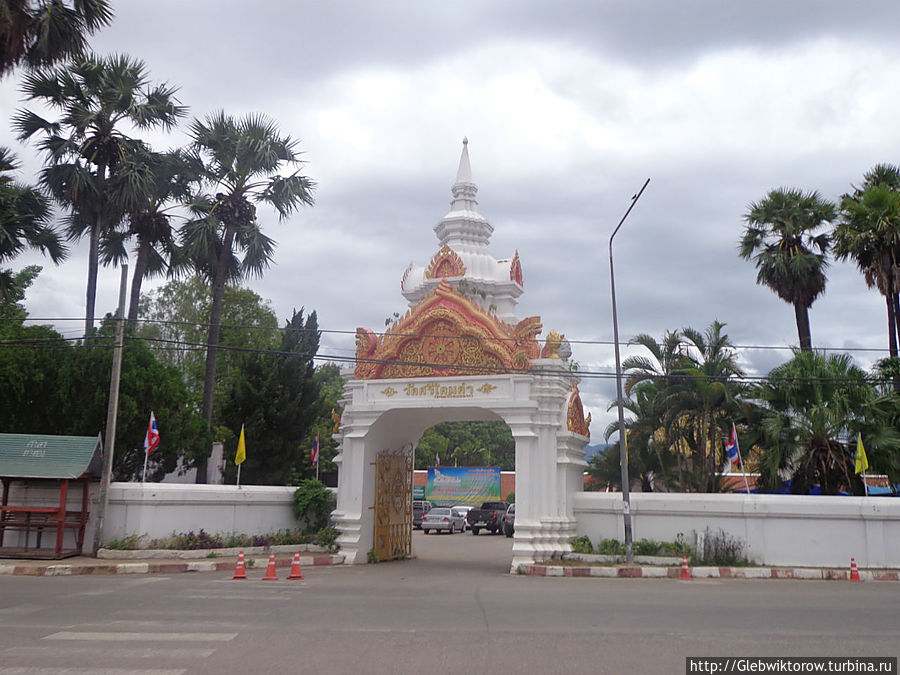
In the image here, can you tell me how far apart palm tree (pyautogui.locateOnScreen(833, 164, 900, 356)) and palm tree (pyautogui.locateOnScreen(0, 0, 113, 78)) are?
20.7 meters

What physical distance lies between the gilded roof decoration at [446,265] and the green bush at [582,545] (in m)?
7.65

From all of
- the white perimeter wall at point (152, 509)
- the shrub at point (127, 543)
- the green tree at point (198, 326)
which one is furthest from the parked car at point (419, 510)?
the shrub at point (127, 543)

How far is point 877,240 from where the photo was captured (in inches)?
878

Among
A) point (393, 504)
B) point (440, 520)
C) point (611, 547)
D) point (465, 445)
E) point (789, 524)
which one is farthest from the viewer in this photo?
point (465, 445)

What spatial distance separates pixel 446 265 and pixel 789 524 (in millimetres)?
10811

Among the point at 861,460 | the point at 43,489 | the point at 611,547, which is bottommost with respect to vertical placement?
the point at 611,547

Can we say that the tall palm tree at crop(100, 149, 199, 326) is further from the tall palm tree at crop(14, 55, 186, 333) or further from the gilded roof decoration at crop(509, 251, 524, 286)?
the gilded roof decoration at crop(509, 251, 524, 286)

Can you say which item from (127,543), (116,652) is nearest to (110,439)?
(127,543)

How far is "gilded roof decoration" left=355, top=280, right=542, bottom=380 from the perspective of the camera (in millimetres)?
18672

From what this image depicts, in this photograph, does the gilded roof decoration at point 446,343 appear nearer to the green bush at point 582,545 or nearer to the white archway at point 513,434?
the white archway at point 513,434

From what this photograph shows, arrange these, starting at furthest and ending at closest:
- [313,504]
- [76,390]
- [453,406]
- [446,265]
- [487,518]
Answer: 1. [487,518]
2. [76,390]
3. [446,265]
4. [313,504]
5. [453,406]

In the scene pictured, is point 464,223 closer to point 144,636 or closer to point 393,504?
point 393,504

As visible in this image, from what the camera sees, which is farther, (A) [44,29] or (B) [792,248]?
(B) [792,248]

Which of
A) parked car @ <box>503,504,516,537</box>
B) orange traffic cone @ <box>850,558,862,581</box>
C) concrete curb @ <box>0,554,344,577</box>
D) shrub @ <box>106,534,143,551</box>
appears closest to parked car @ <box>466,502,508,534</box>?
parked car @ <box>503,504,516,537</box>
